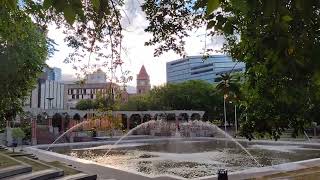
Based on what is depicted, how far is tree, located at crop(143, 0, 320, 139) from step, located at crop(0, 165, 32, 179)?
6.71 meters

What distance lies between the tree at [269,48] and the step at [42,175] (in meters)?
6.64

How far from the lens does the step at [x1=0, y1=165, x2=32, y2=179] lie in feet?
38.9

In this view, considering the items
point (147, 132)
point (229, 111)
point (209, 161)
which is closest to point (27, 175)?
point (209, 161)

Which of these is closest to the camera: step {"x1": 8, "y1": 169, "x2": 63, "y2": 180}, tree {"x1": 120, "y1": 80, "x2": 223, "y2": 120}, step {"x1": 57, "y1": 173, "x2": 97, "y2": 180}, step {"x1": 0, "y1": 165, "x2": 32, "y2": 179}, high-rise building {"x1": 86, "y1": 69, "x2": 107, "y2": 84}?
high-rise building {"x1": 86, "y1": 69, "x2": 107, "y2": 84}

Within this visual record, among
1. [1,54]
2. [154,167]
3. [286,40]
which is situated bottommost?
[154,167]

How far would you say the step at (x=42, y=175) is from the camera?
12019mm

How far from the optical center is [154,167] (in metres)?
19.2

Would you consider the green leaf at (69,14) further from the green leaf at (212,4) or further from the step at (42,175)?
the step at (42,175)

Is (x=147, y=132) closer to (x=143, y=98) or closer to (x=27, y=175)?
(x=143, y=98)

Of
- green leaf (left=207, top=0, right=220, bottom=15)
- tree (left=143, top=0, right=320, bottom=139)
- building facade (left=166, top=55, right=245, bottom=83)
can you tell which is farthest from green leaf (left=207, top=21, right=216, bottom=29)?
building facade (left=166, top=55, right=245, bottom=83)

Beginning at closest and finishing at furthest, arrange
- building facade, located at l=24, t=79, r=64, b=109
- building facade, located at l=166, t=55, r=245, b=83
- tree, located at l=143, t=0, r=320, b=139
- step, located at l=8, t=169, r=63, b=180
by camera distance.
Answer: tree, located at l=143, t=0, r=320, b=139, building facade, located at l=166, t=55, r=245, b=83, step, located at l=8, t=169, r=63, b=180, building facade, located at l=24, t=79, r=64, b=109

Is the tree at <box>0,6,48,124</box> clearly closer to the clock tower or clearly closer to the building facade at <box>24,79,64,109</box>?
the clock tower

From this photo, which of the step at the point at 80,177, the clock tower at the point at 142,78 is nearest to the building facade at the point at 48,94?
the clock tower at the point at 142,78

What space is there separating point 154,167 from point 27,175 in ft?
25.0
